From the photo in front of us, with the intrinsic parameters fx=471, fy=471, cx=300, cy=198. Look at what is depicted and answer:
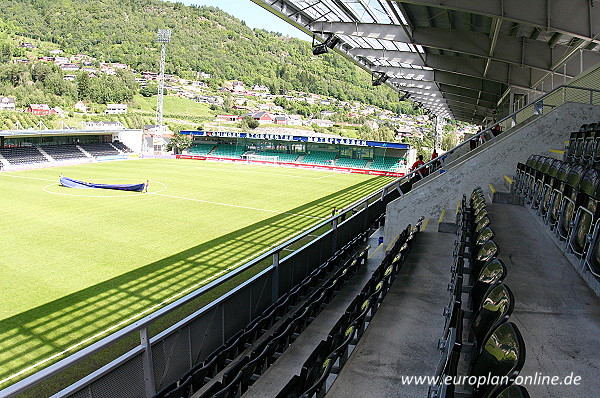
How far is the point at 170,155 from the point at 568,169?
48.4 m

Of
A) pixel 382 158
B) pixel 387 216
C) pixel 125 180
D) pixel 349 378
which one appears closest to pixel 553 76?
pixel 387 216

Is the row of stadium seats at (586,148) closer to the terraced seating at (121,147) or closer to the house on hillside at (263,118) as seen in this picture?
the terraced seating at (121,147)

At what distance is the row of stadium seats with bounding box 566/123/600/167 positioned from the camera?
20.7ft

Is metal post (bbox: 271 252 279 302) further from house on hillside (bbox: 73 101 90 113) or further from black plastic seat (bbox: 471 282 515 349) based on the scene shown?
house on hillside (bbox: 73 101 90 113)

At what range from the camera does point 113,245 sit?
13344 millimetres

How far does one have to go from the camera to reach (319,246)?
310 inches

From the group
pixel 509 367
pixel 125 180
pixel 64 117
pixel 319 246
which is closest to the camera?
pixel 509 367

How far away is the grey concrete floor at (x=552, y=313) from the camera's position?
2.79 metres

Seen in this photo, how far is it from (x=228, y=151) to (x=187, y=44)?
363ft

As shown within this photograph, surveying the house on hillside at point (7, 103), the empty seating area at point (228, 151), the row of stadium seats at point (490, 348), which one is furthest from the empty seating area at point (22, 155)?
the house on hillside at point (7, 103)

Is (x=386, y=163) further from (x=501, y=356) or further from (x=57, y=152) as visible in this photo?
(x=501, y=356)

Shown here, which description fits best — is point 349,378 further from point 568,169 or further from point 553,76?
point 553,76

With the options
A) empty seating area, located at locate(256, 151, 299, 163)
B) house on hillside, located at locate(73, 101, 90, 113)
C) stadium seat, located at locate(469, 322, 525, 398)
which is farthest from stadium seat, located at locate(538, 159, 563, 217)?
house on hillside, located at locate(73, 101, 90, 113)

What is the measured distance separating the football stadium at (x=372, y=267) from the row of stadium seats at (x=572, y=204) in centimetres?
3
